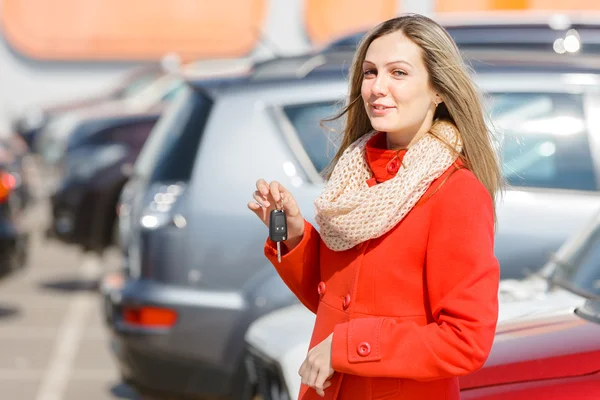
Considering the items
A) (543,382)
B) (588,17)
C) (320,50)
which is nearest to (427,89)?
(543,382)

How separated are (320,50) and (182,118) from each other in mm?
1040

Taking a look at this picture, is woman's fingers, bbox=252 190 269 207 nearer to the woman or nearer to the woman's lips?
the woman


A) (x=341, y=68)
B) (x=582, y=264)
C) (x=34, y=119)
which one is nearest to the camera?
(x=582, y=264)

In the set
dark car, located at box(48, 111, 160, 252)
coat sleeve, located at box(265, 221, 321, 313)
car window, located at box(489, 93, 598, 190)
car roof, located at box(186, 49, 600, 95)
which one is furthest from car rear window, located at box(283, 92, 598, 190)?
dark car, located at box(48, 111, 160, 252)

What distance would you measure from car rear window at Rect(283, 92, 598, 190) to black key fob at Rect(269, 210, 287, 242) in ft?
7.86

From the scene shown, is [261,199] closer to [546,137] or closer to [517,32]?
[546,137]

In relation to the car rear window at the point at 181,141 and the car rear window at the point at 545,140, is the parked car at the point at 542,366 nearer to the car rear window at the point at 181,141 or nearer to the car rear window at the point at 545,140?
the car rear window at the point at 545,140

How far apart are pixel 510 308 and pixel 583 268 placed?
1.49ft

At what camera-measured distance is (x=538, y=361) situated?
3062mm

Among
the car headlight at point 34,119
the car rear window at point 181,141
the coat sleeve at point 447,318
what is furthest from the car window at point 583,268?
the car headlight at point 34,119

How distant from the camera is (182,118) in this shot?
551cm

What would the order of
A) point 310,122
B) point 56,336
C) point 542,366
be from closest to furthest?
1. point 542,366
2. point 310,122
3. point 56,336

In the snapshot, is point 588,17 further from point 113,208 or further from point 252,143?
point 113,208

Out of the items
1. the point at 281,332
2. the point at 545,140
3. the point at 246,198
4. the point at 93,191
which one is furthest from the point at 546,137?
the point at 93,191
